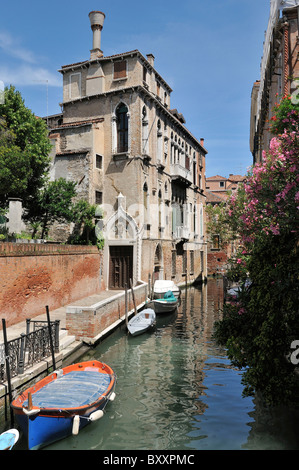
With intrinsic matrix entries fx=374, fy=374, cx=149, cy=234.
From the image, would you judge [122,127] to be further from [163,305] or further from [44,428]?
[44,428]

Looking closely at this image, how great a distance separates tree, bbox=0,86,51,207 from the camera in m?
12.0

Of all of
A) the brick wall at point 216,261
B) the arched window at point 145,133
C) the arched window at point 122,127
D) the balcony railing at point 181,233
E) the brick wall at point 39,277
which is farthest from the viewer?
the brick wall at point 216,261

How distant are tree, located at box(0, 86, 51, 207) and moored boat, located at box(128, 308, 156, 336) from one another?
5.88m

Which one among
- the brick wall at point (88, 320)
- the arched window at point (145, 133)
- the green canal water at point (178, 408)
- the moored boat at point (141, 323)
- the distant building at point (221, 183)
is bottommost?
the green canal water at point (178, 408)

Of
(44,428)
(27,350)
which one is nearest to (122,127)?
(27,350)

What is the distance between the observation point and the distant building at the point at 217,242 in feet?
116

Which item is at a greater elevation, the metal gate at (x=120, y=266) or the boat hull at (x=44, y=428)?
the metal gate at (x=120, y=266)

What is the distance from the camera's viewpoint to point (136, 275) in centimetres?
1877

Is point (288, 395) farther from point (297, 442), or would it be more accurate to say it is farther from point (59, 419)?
point (59, 419)

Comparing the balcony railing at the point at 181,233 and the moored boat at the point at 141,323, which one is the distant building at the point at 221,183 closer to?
the balcony railing at the point at 181,233

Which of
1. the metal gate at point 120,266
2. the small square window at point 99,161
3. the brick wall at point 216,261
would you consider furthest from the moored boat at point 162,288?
the brick wall at point 216,261

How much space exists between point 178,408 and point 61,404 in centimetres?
219

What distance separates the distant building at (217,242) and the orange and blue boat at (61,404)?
76.9 ft
